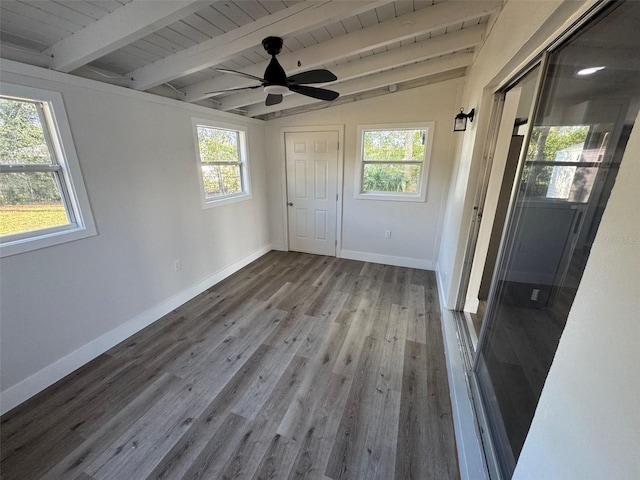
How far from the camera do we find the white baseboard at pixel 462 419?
4.18 ft

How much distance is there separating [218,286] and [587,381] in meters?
3.42

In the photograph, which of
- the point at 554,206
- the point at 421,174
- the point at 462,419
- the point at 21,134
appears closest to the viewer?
the point at 554,206

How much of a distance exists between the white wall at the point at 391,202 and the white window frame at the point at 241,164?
54cm

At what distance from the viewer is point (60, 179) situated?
1884 mm

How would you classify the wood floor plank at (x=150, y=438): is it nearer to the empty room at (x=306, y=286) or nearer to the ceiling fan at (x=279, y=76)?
the empty room at (x=306, y=286)

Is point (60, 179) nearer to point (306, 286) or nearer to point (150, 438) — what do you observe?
point (150, 438)

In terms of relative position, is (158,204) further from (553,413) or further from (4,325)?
(553,413)

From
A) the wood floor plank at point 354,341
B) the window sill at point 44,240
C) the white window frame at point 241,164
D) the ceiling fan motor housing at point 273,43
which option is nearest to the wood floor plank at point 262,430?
the wood floor plank at point 354,341

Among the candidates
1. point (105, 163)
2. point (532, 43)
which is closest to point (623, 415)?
point (532, 43)

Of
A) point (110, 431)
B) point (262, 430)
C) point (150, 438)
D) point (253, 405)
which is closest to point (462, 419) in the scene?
point (262, 430)

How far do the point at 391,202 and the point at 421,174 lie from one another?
0.56m

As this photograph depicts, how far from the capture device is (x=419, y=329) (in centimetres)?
251

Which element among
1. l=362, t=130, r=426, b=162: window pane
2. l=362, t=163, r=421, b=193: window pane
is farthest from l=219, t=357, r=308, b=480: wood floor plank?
l=362, t=130, r=426, b=162: window pane

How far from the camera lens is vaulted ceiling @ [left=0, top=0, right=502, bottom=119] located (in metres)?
1.47
